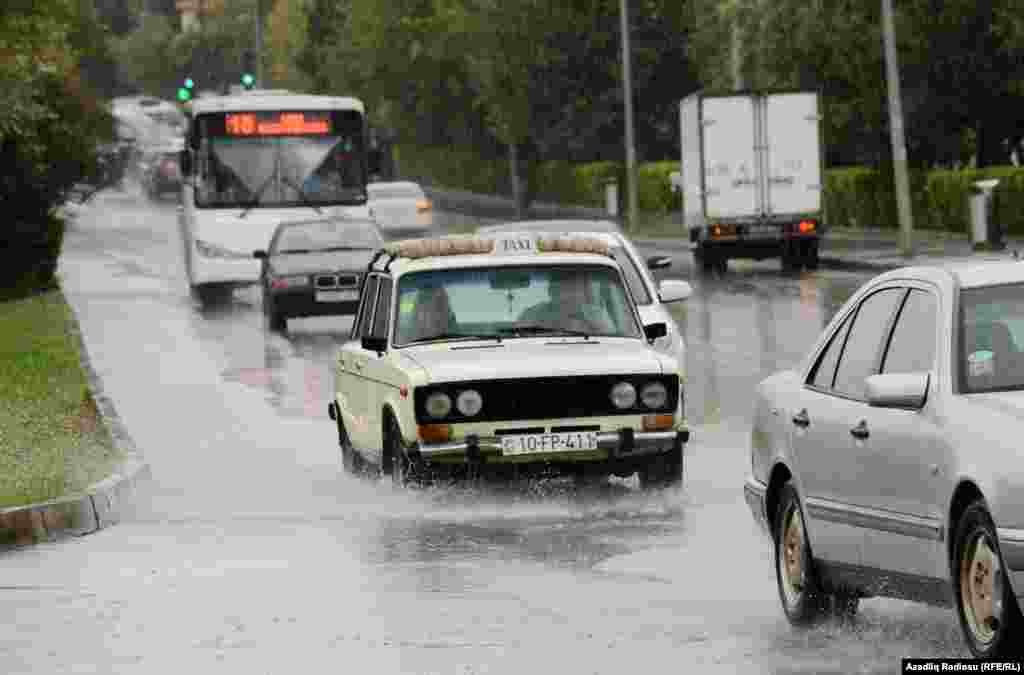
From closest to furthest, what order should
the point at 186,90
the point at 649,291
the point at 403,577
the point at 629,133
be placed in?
the point at 403,577, the point at 649,291, the point at 186,90, the point at 629,133

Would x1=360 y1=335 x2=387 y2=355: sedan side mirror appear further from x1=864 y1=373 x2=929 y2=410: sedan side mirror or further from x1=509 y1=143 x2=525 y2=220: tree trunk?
x1=509 y1=143 x2=525 y2=220: tree trunk

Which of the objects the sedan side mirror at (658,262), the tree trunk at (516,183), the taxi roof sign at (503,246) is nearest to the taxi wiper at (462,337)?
the taxi roof sign at (503,246)

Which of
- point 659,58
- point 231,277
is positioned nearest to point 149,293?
point 231,277

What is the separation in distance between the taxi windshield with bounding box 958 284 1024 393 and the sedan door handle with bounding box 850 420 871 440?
0.56m

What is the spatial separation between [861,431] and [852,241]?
149ft

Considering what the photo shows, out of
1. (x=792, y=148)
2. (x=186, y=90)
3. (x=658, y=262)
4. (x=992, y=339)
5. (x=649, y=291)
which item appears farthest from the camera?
(x=186, y=90)

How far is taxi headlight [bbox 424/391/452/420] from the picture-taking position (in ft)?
51.3

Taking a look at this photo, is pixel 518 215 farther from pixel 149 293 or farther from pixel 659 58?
pixel 149 293

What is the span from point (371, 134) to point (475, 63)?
40.0 metres

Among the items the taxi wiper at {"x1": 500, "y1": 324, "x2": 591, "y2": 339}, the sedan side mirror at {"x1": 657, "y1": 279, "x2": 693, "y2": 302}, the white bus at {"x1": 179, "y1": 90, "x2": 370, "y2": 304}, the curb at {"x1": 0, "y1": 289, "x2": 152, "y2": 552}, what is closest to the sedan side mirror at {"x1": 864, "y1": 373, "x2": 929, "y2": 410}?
the curb at {"x1": 0, "y1": 289, "x2": 152, "y2": 552}

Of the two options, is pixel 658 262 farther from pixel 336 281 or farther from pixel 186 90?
pixel 186 90

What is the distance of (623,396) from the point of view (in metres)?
15.8

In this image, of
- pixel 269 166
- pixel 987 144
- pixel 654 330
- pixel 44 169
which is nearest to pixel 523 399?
pixel 654 330

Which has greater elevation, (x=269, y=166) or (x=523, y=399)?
(x=523, y=399)
